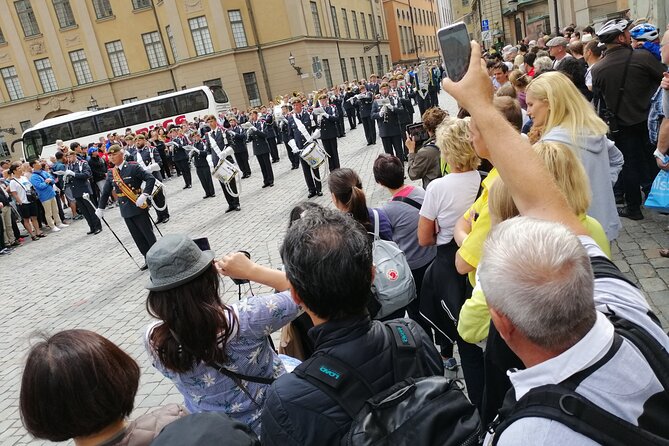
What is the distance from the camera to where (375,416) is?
4.28 ft

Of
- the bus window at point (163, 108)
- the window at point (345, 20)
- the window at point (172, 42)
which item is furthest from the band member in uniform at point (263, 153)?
the window at point (345, 20)

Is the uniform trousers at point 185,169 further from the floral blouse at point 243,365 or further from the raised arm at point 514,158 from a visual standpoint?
the raised arm at point 514,158

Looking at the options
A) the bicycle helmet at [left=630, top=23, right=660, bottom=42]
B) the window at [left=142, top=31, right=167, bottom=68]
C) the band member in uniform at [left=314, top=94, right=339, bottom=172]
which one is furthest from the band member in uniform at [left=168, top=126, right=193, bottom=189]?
the window at [left=142, top=31, right=167, bottom=68]

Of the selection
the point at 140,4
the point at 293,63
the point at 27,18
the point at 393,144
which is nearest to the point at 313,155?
the point at 393,144

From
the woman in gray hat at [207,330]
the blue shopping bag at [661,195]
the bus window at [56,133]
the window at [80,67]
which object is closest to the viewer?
the woman in gray hat at [207,330]

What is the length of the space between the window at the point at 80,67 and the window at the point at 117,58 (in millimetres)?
1970

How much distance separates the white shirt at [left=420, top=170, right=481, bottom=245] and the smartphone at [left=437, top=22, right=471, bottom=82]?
1394 mm

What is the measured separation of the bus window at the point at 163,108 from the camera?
27.5m

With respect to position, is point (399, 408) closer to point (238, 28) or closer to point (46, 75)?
point (238, 28)

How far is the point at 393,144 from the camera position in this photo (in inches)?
487

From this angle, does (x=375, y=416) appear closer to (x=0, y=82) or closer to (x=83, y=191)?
(x=83, y=191)

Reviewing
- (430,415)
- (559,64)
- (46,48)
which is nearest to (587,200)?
(430,415)

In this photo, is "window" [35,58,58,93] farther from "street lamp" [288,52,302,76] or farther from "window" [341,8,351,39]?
"window" [341,8,351,39]

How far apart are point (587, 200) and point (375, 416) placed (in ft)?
4.71
